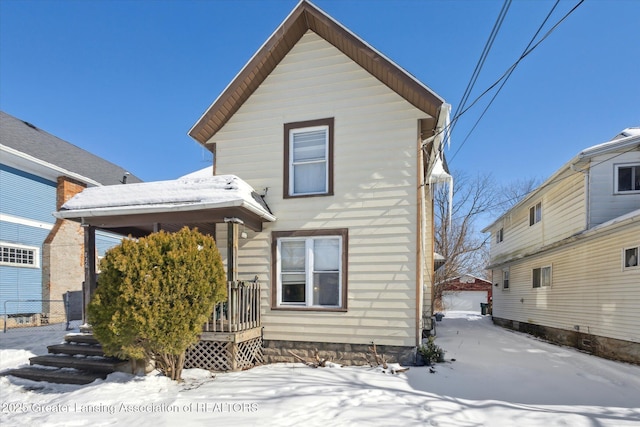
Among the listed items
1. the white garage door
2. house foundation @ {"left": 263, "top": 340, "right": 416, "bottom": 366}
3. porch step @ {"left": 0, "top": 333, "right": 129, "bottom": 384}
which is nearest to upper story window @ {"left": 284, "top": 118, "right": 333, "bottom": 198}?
house foundation @ {"left": 263, "top": 340, "right": 416, "bottom": 366}

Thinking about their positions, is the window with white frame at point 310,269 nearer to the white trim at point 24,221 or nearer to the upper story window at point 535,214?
the upper story window at point 535,214

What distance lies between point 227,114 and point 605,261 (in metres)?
10.2

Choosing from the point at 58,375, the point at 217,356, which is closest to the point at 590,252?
the point at 217,356

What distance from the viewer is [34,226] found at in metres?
12.9

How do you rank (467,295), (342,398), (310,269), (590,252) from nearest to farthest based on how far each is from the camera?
(342,398) < (310,269) < (590,252) < (467,295)

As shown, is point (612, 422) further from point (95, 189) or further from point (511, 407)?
point (95, 189)

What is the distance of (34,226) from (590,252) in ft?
63.1

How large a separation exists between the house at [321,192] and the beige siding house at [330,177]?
0.02 meters

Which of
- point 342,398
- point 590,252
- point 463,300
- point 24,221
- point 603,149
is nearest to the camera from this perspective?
point 342,398

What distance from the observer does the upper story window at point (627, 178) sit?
8.78 meters

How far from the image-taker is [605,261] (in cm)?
844

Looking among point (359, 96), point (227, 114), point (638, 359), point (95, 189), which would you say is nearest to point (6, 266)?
point (95, 189)

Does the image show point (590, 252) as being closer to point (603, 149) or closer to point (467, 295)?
point (603, 149)

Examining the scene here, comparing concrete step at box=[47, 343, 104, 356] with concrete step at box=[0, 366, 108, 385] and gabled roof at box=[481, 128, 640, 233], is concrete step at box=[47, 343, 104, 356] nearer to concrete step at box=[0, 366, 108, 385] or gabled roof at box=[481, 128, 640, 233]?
concrete step at box=[0, 366, 108, 385]
